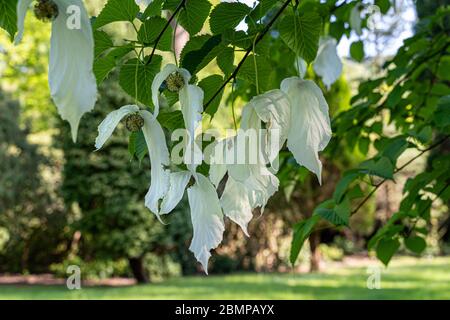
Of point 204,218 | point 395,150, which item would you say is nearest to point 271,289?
point 395,150

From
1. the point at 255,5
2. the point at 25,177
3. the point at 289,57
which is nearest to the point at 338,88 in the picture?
the point at 25,177

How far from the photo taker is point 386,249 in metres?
1.25

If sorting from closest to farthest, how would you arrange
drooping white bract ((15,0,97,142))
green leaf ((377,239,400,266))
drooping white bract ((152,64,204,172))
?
drooping white bract ((15,0,97,142))
drooping white bract ((152,64,204,172))
green leaf ((377,239,400,266))

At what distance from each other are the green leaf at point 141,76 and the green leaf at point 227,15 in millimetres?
70

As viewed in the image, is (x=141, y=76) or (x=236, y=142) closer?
(x=236, y=142)

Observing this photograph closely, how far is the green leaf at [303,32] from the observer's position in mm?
547

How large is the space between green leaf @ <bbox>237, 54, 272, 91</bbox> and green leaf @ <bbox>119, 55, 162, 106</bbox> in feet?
0.34

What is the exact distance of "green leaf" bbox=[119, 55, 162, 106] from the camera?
1.92 feet

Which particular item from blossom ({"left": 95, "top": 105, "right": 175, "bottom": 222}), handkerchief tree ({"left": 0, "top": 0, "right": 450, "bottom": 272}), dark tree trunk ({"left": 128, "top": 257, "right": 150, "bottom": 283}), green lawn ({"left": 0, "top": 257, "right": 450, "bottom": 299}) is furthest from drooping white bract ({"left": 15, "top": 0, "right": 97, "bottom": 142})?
dark tree trunk ({"left": 128, "top": 257, "right": 150, "bottom": 283})

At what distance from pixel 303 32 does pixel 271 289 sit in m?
5.43

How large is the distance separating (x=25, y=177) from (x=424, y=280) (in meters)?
4.95

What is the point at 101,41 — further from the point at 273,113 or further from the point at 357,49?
the point at 357,49

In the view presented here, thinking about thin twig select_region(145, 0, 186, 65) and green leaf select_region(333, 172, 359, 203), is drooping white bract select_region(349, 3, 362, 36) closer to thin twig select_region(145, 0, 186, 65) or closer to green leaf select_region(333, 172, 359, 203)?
green leaf select_region(333, 172, 359, 203)
